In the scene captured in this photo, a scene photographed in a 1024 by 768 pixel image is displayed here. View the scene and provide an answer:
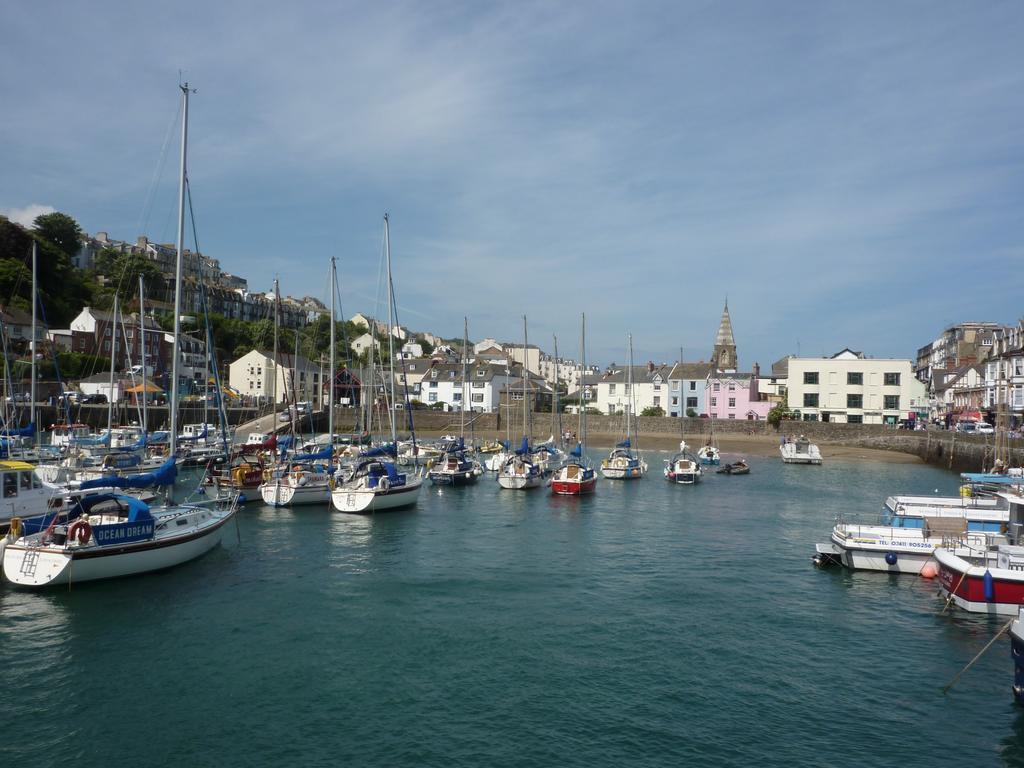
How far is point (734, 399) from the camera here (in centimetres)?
10588

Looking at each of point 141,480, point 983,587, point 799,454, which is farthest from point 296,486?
point 799,454

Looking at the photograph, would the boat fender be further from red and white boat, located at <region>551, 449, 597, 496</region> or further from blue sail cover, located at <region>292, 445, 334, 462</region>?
red and white boat, located at <region>551, 449, 597, 496</region>

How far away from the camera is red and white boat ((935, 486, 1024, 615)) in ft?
70.1

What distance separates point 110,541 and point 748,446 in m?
75.0

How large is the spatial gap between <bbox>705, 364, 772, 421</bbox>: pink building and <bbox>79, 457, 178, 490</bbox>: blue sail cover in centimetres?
8708

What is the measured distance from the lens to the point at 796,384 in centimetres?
9531

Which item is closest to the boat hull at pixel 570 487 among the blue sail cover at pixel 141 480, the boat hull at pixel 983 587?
the blue sail cover at pixel 141 480

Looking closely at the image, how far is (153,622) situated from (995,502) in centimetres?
3278

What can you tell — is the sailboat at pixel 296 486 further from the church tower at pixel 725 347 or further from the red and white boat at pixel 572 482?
the church tower at pixel 725 347

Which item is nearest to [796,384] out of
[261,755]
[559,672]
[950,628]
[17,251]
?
[950,628]

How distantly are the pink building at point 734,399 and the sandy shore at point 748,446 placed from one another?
1317 cm

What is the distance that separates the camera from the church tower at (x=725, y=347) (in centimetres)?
12600

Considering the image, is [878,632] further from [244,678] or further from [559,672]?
[244,678]

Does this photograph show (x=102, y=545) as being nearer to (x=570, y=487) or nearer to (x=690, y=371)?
(x=570, y=487)
